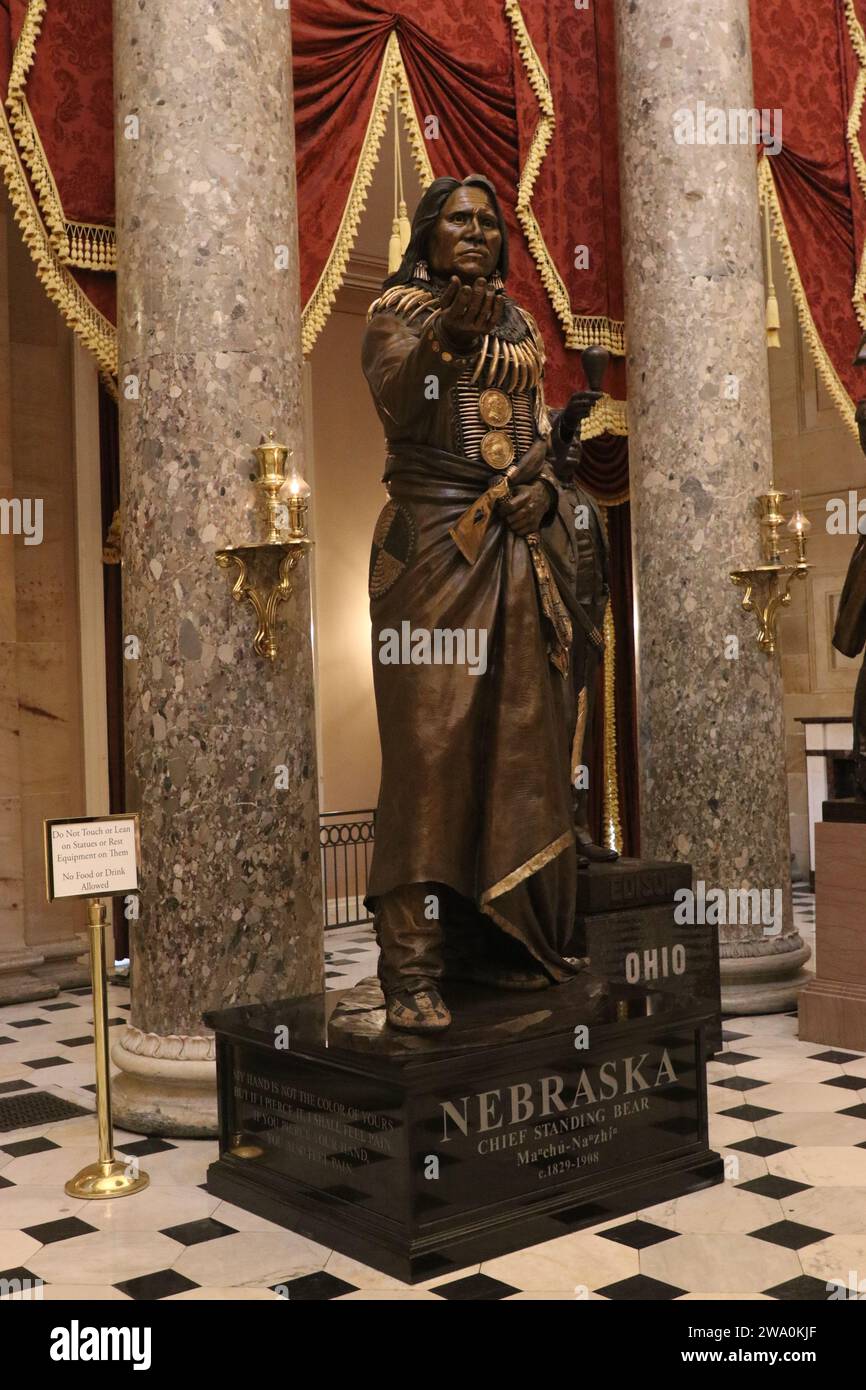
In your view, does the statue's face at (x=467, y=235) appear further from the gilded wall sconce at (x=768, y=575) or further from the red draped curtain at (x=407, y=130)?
the gilded wall sconce at (x=768, y=575)

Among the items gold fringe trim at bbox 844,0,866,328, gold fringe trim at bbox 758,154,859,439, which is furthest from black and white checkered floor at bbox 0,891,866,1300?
gold fringe trim at bbox 844,0,866,328

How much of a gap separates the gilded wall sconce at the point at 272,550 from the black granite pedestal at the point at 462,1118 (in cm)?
132

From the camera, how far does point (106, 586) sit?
829cm

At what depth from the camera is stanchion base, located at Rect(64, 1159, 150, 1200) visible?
4.19m

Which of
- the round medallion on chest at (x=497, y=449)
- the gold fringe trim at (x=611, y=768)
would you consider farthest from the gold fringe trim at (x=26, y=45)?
the gold fringe trim at (x=611, y=768)

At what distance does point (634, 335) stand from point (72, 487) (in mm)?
3515

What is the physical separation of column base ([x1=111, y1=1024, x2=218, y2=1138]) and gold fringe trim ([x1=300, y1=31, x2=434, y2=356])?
276 centimetres

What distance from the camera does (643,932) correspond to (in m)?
5.46

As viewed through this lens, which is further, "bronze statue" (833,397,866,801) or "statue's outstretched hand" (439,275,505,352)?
"bronze statue" (833,397,866,801)

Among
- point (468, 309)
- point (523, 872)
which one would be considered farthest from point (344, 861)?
point (468, 309)

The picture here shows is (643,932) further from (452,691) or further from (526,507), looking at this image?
(526,507)
